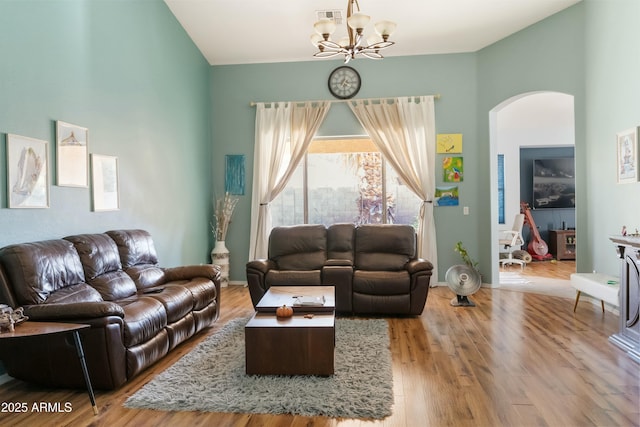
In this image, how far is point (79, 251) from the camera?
342 centimetres

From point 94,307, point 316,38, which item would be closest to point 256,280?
point 94,307

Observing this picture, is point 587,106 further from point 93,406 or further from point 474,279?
point 93,406

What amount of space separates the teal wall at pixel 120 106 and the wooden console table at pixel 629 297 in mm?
4743

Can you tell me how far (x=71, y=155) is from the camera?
12.1 feet

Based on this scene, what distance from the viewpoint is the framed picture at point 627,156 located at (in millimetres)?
4105

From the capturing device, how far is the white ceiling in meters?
5.23

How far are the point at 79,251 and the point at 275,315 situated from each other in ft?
5.53

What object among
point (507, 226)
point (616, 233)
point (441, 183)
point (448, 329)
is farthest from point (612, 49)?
point (507, 226)

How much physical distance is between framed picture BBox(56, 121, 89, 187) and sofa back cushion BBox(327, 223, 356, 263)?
2751mm

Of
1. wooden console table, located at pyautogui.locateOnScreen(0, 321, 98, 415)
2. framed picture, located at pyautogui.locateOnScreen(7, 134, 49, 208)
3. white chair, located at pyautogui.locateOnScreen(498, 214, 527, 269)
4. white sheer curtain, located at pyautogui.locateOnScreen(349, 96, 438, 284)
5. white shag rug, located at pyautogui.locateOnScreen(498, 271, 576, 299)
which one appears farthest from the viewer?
white chair, located at pyautogui.locateOnScreen(498, 214, 527, 269)

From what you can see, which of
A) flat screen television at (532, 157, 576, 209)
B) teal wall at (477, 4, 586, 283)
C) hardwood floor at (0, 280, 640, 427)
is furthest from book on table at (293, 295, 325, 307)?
flat screen television at (532, 157, 576, 209)

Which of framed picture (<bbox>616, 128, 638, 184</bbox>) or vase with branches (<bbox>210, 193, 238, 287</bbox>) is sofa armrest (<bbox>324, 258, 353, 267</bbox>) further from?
framed picture (<bbox>616, 128, 638, 184</bbox>)

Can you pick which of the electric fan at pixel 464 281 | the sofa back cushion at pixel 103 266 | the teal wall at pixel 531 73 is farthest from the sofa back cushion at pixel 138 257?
the teal wall at pixel 531 73

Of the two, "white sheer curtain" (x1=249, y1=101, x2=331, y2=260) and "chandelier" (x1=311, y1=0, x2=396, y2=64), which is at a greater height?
"chandelier" (x1=311, y1=0, x2=396, y2=64)
